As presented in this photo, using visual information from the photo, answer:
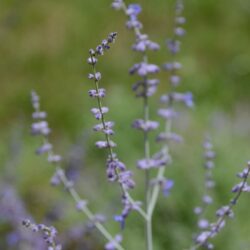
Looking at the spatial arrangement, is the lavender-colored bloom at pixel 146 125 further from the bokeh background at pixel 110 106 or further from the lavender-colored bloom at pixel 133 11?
the bokeh background at pixel 110 106

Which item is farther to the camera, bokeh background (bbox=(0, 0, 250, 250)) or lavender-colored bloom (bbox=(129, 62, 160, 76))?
bokeh background (bbox=(0, 0, 250, 250))

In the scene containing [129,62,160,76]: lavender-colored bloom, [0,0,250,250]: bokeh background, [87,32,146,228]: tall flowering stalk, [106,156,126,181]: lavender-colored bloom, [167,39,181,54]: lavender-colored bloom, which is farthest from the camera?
[0,0,250,250]: bokeh background

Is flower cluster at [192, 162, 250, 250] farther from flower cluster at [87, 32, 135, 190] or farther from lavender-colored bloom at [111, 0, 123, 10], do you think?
lavender-colored bloom at [111, 0, 123, 10]

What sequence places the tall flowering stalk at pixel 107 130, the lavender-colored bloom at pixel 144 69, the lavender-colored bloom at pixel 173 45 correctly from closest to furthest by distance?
the tall flowering stalk at pixel 107 130, the lavender-colored bloom at pixel 144 69, the lavender-colored bloom at pixel 173 45

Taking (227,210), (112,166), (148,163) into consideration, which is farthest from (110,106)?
(112,166)

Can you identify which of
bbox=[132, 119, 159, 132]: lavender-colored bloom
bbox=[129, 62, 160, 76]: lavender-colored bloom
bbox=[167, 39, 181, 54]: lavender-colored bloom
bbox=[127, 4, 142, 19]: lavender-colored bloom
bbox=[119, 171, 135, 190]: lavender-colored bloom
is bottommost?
bbox=[119, 171, 135, 190]: lavender-colored bloom

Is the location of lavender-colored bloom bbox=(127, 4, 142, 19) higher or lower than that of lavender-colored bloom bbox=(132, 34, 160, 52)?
higher

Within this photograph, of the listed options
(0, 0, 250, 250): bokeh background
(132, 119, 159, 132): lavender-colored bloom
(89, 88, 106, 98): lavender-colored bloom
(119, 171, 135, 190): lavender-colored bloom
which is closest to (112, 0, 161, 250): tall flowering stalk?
(132, 119, 159, 132): lavender-colored bloom

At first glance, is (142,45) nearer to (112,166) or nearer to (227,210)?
(112,166)

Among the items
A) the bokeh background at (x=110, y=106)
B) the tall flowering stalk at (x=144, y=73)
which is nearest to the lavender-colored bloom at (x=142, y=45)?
the tall flowering stalk at (x=144, y=73)
